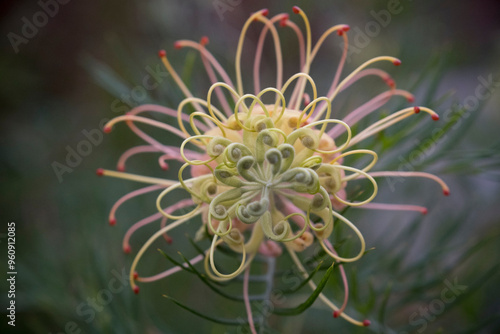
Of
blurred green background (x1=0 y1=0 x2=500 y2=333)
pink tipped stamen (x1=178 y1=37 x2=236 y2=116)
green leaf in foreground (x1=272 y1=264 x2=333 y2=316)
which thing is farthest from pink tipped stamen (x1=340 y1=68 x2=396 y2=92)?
green leaf in foreground (x1=272 y1=264 x2=333 y2=316)

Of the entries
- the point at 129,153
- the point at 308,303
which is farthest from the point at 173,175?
the point at 308,303

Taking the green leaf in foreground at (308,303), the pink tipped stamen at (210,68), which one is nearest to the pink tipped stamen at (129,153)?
the pink tipped stamen at (210,68)

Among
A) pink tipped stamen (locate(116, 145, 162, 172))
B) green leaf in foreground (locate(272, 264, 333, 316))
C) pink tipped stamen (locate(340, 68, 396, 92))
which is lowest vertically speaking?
green leaf in foreground (locate(272, 264, 333, 316))

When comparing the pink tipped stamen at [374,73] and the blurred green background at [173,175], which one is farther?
the blurred green background at [173,175]

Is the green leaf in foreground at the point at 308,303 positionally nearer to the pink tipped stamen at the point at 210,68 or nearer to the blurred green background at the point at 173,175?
the blurred green background at the point at 173,175

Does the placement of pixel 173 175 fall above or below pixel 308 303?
above

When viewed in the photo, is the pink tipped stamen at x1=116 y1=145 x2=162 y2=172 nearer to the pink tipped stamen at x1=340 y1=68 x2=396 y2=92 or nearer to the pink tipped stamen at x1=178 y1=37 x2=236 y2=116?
the pink tipped stamen at x1=178 y1=37 x2=236 y2=116

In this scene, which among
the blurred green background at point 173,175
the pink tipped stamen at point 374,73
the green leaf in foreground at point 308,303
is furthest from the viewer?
the blurred green background at point 173,175

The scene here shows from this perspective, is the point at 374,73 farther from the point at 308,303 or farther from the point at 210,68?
the point at 308,303

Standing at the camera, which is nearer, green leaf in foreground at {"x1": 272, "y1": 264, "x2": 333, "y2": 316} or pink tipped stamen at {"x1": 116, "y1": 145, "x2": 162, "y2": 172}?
green leaf in foreground at {"x1": 272, "y1": 264, "x2": 333, "y2": 316}

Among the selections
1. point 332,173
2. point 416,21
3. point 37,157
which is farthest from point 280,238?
point 37,157
